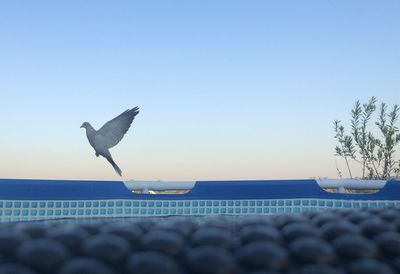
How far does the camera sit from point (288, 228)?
0.97m

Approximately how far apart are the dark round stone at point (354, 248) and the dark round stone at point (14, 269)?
1.84ft

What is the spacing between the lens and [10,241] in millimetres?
877

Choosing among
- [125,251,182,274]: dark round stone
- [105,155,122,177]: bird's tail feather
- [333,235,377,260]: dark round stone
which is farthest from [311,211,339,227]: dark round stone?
[105,155,122,177]: bird's tail feather

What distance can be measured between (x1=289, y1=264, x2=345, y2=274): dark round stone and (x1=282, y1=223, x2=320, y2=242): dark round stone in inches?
3.6

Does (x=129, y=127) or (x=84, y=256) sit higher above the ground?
(x=129, y=127)

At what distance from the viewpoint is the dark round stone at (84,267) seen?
0.79m

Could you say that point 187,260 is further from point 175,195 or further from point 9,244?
point 175,195

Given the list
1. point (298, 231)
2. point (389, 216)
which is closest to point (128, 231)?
point (298, 231)

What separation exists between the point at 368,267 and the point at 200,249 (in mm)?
303

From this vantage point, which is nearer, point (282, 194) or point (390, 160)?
point (282, 194)

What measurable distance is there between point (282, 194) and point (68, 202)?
258 centimetres

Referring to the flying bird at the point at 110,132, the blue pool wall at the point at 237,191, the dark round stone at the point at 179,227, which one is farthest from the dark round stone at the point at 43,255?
the flying bird at the point at 110,132

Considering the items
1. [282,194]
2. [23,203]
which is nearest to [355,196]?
[282,194]

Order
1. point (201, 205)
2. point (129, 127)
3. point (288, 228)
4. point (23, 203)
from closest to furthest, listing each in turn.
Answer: point (288, 228) → point (23, 203) → point (201, 205) → point (129, 127)
